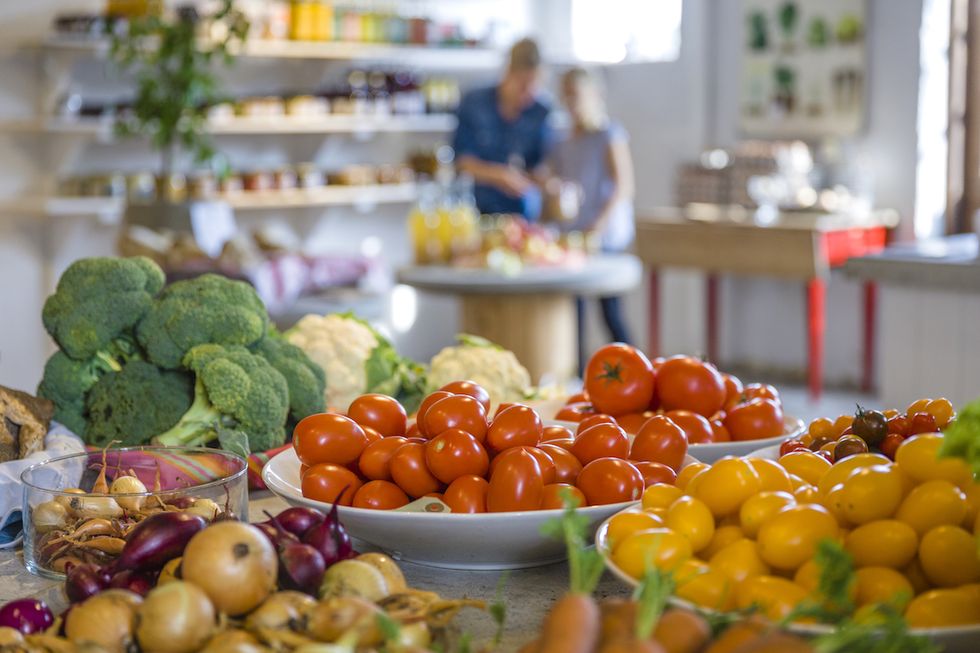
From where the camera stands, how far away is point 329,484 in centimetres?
131

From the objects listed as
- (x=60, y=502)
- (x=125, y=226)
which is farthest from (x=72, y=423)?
(x=125, y=226)

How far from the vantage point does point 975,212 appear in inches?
238

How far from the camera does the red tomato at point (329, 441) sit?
1.35 metres

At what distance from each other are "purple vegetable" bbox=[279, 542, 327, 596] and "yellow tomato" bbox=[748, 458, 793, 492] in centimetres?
42

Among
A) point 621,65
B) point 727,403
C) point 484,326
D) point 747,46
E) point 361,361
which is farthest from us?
point 621,65

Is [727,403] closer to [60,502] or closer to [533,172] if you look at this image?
[60,502]

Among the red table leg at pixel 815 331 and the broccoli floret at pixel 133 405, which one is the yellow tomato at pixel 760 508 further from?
the red table leg at pixel 815 331

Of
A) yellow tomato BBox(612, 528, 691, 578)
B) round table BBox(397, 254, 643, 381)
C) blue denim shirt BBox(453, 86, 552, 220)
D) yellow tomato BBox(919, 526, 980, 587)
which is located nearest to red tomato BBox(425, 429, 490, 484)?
yellow tomato BBox(612, 528, 691, 578)

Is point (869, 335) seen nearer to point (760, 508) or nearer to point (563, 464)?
point (563, 464)

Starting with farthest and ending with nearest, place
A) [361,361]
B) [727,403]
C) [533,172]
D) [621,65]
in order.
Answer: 1. [621,65]
2. [533,172]
3. [361,361]
4. [727,403]

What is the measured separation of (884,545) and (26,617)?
722 mm

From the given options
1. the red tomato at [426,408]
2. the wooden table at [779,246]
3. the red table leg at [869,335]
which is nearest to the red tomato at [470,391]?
the red tomato at [426,408]

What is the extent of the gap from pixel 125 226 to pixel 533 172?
1.92m

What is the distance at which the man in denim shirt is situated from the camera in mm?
5609
